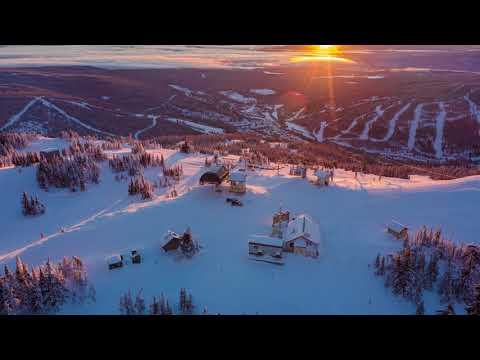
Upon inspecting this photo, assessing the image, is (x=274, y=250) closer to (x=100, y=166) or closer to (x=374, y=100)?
(x=100, y=166)

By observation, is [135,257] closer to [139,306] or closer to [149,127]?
[139,306]

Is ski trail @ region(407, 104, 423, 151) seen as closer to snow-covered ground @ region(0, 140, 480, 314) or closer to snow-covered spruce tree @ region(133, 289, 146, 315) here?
snow-covered ground @ region(0, 140, 480, 314)

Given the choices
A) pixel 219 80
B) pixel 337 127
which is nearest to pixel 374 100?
pixel 337 127

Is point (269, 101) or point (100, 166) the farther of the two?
point (269, 101)

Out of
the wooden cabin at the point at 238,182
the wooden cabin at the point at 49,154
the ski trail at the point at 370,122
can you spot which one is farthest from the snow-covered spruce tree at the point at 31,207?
the ski trail at the point at 370,122

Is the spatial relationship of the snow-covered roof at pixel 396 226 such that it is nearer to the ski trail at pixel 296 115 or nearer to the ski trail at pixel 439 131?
the ski trail at pixel 439 131

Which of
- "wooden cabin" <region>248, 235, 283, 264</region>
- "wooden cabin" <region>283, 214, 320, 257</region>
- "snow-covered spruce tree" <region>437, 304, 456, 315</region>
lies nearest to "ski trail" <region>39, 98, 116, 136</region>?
A: "wooden cabin" <region>248, 235, 283, 264</region>
